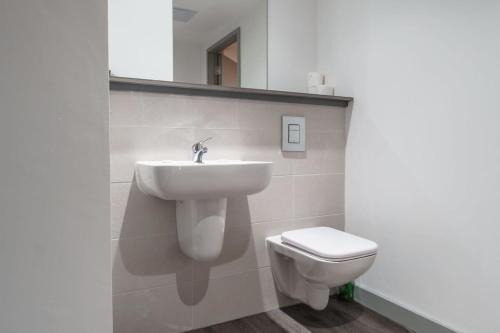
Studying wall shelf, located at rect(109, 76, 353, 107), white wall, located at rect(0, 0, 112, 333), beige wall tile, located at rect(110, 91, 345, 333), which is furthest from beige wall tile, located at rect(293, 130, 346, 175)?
white wall, located at rect(0, 0, 112, 333)

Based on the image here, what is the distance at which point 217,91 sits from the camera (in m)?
1.61

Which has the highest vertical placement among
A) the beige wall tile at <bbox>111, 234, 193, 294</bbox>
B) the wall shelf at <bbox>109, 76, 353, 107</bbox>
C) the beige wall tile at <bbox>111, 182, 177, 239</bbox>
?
the wall shelf at <bbox>109, 76, 353, 107</bbox>

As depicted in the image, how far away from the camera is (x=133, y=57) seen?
65.4 inches

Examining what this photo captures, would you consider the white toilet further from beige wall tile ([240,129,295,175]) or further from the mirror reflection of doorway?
the mirror reflection of doorway

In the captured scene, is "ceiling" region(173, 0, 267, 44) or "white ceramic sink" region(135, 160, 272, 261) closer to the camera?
"white ceramic sink" region(135, 160, 272, 261)

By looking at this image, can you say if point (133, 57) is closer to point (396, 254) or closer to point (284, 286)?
point (284, 286)

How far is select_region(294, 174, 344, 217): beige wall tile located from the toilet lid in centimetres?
17

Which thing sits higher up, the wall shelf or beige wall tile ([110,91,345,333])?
the wall shelf

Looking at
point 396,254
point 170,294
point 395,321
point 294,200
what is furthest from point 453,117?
point 170,294

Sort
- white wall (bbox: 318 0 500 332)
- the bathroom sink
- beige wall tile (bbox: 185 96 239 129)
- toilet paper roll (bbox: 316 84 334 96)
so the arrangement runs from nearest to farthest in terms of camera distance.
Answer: the bathroom sink, white wall (bbox: 318 0 500 332), beige wall tile (bbox: 185 96 239 129), toilet paper roll (bbox: 316 84 334 96)

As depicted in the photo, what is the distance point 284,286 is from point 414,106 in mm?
1071

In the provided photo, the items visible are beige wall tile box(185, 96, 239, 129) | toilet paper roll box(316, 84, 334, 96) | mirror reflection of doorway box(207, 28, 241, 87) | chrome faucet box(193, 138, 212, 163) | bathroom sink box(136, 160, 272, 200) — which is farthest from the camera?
toilet paper roll box(316, 84, 334, 96)

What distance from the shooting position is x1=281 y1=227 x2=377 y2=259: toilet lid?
1387 millimetres

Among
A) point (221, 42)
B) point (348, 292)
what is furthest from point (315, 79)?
point (348, 292)
